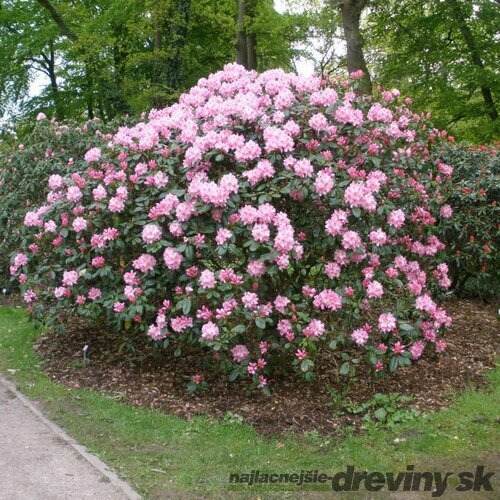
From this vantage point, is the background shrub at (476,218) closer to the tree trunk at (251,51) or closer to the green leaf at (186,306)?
the green leaf at (186,306)

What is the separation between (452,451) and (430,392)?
0.98 meters

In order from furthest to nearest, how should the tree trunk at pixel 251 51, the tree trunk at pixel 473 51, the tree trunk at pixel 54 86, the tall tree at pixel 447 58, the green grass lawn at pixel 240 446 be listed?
the tree trunk at pixel 54 86 < the tree trunk at pixel 251 51 < the tree trunk at pixel 473 51 < the tall tree at pixel 447 58 < the green grass lawn at pixel 240 446

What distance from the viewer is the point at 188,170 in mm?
4641

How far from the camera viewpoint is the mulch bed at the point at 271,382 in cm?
453

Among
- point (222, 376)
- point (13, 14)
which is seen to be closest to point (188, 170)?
point (222, 376)

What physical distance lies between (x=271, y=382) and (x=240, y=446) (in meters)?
0.98

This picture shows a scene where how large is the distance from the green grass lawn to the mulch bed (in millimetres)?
169

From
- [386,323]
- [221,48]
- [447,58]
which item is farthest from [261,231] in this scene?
[221,48]

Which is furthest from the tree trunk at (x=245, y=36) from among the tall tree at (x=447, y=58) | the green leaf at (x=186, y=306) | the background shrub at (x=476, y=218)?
the green leaf at (x=186, y=306)

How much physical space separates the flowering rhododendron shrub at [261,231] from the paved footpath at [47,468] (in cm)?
99

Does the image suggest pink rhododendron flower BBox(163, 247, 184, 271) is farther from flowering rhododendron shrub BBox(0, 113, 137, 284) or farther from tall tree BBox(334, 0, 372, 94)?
tall tree BBox(334, 0, 372, 94)

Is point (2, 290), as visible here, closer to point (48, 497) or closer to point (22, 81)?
point (48, 497)

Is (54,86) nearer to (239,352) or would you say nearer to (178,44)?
(178,44)

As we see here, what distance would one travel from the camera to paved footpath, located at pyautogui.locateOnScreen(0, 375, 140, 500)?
336 cm
